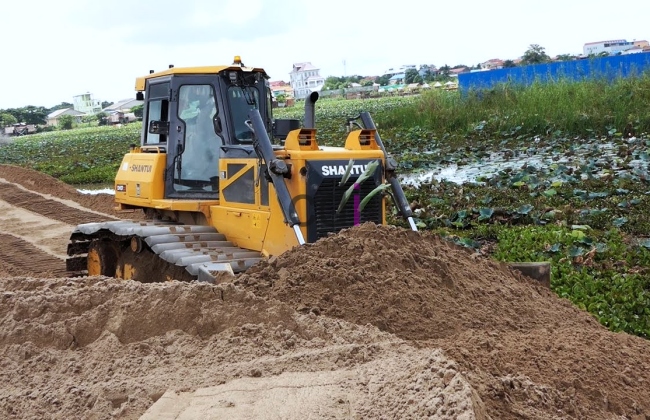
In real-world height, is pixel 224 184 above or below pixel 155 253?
above

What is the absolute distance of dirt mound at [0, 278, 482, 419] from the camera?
159 inches

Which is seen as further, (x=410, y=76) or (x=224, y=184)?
(x=410, y=76)

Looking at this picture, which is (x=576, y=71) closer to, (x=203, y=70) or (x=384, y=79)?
(x=203, y=70)

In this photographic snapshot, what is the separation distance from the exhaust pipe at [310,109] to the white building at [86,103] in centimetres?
14876

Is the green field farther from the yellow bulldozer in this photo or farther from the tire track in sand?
the tire track in sand

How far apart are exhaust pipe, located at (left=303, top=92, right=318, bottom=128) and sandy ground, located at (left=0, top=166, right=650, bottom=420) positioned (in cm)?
206

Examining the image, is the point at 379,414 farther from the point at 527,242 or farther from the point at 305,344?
the point at 527,242

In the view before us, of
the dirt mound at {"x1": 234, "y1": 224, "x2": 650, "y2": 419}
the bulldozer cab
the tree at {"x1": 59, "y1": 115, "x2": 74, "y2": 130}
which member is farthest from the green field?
the tree at {"x1": 59, "y1": 115, "x2": 74, "y2": 130}

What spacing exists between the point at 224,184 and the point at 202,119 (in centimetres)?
78

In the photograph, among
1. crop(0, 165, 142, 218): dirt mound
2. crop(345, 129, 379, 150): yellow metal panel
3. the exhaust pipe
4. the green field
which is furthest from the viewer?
crop(0, 165, 142, 218): dirt mound

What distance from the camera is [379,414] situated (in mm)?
3799

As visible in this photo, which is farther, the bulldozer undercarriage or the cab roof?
the cab roof

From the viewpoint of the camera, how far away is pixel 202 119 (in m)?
8.37

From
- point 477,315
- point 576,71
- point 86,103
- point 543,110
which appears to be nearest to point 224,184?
point 477,315
